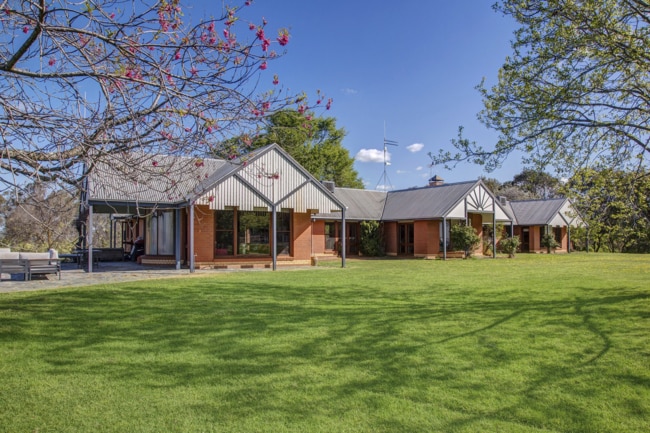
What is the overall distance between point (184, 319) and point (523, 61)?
9.69 m

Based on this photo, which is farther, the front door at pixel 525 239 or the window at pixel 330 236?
the front door at pixel 525 239

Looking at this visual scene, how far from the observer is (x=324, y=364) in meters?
6.07

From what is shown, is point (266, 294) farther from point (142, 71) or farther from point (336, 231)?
point (336, 231)

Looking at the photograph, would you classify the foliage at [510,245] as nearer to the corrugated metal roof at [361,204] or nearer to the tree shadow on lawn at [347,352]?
the corrugated metal roof at [361,204]

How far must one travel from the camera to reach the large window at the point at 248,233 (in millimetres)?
21641

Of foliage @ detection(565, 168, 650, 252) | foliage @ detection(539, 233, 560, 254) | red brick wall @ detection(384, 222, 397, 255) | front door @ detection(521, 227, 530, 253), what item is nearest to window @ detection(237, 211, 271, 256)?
red brick wall @ detection(384, 222, 397, 255)

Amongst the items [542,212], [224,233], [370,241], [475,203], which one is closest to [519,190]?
[542,212]

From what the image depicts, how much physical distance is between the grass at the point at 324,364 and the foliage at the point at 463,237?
18606 millimetres

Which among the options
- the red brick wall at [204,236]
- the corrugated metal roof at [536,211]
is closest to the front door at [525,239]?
the corrugated metal roof at [536,211]

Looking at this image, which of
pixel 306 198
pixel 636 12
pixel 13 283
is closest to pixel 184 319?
pixel 13 283

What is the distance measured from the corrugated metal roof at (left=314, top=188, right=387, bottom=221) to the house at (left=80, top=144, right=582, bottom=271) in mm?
100

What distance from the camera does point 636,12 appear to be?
31.5 ft

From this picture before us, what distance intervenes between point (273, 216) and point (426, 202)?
47.7 ft

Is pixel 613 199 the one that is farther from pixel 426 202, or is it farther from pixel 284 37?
pixel 426 202
